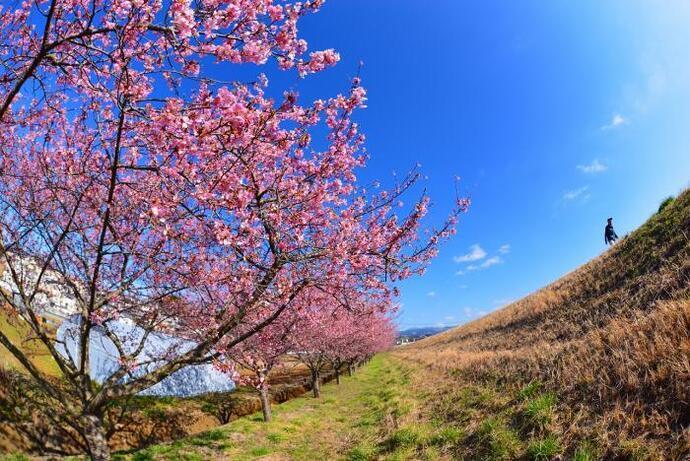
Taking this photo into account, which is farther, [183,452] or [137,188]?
[183,452]

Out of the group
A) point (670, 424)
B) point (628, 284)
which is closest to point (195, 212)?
point (670, 424)

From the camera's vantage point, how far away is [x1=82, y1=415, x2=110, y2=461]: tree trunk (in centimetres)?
663

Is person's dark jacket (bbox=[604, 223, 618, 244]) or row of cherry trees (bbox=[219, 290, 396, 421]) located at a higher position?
person's dark jacket (bbox=[604, 223, 618, 244])

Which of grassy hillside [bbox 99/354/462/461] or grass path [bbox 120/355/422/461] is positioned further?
grass path [bbox 120/355/422/461]

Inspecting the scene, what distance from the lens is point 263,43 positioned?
5.04m

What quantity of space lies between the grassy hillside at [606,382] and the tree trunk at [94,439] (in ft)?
22.0

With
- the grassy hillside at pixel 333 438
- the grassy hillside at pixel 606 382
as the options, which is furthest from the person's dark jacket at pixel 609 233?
the grassy hillside at pixel 333 438

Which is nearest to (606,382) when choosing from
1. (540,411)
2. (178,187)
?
(540,411)

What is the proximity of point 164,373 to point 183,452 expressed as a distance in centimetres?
741

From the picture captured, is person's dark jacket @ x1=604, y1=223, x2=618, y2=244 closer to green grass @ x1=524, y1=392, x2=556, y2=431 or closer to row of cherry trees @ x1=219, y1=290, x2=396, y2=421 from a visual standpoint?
row of cherry trees @ x1=219, y1=290, x2=396, y2=421

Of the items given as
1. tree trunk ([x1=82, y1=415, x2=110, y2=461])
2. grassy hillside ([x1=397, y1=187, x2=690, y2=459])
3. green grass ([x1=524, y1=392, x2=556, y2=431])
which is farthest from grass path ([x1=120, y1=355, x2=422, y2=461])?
tree trunk ([x1=82, y1=415, x2=110, y2=461])

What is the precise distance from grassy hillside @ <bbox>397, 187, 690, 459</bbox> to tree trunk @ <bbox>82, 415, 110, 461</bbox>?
6.72 m

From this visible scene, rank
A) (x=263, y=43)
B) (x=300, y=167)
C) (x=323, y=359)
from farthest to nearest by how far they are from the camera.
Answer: (x=323, y=359), (x=300, y=167), (x=263, y=43)

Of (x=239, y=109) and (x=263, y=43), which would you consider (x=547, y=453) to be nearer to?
(x=239, y=109)
